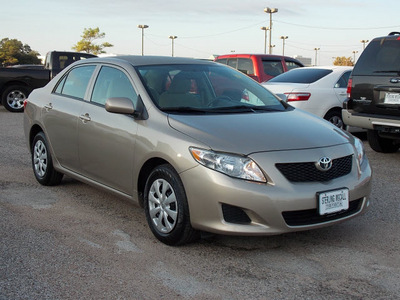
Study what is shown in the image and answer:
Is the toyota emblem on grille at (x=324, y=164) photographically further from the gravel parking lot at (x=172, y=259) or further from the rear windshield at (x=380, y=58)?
the rear windshield at (x=380, y=58)

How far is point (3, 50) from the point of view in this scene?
71.7m

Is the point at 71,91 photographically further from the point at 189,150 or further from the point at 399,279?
the point at 399,279

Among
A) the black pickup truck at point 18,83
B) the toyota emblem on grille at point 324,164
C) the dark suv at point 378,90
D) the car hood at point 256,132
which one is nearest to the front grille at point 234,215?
the car hood at point 256,132

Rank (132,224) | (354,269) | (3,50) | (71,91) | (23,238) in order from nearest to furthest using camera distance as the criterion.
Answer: (354,269) < (23,238) < (132,224) < (71,91) < (3,50)

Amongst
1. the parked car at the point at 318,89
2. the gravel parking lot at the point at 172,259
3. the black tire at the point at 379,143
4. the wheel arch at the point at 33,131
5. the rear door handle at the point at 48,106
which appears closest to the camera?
the gravel parking lot at the point at 172,259

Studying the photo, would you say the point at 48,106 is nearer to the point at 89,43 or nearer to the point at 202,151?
the point at 202,151

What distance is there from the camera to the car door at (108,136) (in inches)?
187

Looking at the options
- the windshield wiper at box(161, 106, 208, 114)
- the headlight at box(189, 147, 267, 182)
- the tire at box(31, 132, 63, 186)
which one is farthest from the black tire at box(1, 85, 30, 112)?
the headlight at box(189, 147, 267, 182)

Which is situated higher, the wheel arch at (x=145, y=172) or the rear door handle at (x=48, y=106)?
the rear door handle at (x=48, y=106)

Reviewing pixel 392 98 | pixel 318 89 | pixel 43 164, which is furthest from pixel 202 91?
pixel 318 89

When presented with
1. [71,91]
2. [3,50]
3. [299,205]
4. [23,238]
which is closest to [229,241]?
[299,205]

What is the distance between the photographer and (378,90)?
784 centimetres

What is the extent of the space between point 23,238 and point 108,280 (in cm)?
118

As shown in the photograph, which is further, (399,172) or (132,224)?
(399,172)
